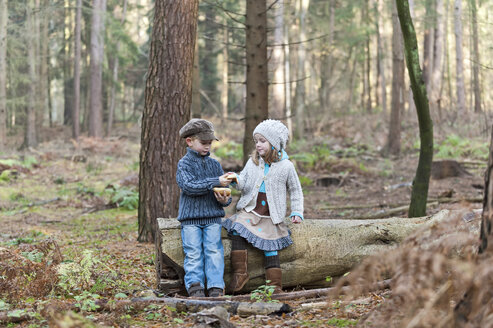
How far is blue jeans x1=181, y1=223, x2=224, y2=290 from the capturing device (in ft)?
17.0

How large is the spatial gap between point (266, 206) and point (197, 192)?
756 millimetres

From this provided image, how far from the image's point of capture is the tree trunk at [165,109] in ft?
25.6

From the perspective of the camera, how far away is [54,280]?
16.6 ft

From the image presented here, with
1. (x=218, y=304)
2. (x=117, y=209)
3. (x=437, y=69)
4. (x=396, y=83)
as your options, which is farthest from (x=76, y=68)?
(x=218, y=304)

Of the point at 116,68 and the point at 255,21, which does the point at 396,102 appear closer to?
the point at 255,21

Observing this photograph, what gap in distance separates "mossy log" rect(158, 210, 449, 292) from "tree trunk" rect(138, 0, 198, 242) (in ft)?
6.59

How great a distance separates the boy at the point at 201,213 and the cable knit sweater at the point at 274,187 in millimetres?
235

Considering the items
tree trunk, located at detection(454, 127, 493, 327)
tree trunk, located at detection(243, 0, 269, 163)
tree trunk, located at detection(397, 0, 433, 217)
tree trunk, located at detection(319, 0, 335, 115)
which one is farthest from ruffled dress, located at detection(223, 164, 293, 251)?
tree trunk, located at detection(319, 0, 335, 115)

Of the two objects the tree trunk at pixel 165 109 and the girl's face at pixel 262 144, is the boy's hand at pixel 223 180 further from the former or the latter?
the tree trunk at pixel 165 109

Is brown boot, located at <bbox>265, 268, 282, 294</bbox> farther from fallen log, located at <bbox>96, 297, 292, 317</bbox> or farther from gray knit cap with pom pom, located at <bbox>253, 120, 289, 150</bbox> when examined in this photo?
gray knit cap with pom pom, located at <bbox>253, 120, 289, 150</bbox>

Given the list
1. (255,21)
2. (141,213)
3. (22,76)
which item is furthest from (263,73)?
(22,76)

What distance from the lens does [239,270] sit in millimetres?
5340

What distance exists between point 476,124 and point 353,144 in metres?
5.55

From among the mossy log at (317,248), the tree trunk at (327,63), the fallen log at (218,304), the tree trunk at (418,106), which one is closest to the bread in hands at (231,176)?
the mossy log at (317,248)
